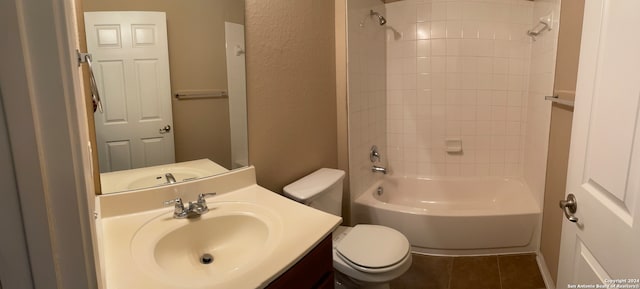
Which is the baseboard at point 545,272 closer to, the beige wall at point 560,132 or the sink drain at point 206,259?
the beige wall at point 560,132

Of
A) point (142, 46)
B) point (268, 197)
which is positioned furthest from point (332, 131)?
point (142, 46)

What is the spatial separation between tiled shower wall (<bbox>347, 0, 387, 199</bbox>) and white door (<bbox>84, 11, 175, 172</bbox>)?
4.11 ft

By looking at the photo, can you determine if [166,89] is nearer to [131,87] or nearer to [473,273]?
[131,87]

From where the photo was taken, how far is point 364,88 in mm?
2584

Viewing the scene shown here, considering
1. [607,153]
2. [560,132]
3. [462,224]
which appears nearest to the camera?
[607,153]

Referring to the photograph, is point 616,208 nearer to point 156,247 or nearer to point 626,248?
point 626,248

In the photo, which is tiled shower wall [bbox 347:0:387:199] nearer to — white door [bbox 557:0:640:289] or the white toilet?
the white toilet

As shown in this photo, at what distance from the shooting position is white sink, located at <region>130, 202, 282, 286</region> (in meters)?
1.11

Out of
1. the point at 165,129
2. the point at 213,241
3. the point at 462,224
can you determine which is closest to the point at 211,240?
the point at 213,241

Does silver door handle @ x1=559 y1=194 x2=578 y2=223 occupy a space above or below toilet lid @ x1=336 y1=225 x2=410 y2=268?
above

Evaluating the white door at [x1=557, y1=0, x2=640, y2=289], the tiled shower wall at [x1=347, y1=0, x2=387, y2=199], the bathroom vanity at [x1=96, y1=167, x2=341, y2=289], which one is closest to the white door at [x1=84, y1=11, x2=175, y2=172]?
the bathroom vanity at [x1=96, y1=167, x2=341, y2=289]

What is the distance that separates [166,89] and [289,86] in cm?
66

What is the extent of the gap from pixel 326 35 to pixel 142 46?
114cm

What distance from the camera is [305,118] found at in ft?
6.56
